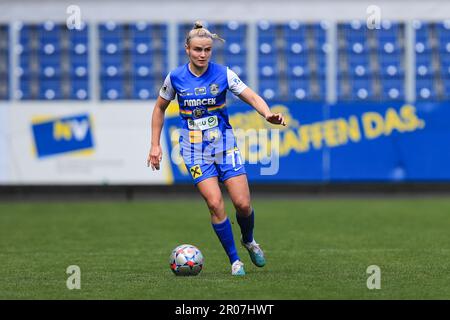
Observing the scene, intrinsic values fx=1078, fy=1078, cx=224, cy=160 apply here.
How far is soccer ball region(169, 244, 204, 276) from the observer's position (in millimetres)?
9742

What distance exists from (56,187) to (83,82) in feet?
8.06

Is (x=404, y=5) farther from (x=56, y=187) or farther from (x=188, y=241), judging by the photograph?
(x=188, y=241)

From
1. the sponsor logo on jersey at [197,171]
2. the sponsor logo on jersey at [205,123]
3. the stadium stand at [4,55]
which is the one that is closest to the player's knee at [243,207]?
the sponsor logo on jersey at [197,171]

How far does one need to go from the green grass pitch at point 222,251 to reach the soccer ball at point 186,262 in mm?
122

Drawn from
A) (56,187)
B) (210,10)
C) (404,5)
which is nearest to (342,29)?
(404,5)

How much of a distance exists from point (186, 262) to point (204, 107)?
4.70ft

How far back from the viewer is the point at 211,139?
9961 mm

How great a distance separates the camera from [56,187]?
24.4m

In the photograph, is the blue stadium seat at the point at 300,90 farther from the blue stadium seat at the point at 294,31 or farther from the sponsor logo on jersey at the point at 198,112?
the sponsor logo on jersey at the point at 198,112

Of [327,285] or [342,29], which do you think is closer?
[327,285]

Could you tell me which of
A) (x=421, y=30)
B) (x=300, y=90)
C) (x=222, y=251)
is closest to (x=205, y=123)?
(x=222, y=251)

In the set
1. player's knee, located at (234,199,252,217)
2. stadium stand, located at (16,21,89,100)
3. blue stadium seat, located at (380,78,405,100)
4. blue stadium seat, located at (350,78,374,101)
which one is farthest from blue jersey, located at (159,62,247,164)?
blue stadium seat, located at (380,78,405,100)

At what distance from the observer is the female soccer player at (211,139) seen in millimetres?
9891

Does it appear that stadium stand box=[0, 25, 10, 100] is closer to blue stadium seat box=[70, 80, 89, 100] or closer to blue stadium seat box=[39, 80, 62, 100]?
blue stadium seat box=[39, 80, 62, 100]
